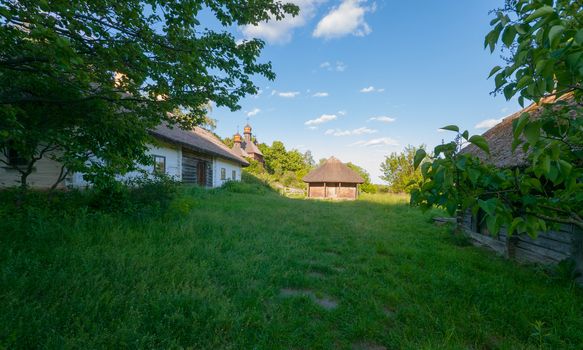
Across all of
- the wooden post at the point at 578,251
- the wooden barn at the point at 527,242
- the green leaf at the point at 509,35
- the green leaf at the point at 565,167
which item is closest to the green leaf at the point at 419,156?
the green leaf at the point at 565,167

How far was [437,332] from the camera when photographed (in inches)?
116

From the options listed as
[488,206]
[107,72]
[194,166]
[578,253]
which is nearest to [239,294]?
[488,206]

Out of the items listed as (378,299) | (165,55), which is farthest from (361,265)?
(165,55)

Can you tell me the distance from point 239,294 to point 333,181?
22.9 metres

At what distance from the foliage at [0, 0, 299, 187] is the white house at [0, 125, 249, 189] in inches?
94.8

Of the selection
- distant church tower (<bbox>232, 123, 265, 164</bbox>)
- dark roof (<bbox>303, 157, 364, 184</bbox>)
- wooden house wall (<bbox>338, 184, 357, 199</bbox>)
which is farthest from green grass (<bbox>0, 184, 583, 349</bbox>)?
distant church tower (<bbox>232, 123, 265, 164</bbox>)

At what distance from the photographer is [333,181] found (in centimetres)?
2581

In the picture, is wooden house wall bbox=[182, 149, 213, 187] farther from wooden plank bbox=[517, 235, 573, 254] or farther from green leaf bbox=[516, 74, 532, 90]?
green leaf bbox=[516, 74, 532, 90]

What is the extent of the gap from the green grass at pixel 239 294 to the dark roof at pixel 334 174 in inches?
783

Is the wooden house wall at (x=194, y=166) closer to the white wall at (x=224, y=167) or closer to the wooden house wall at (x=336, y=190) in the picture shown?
the white wall at (x=224, y=167)

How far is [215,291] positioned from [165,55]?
3612 mm

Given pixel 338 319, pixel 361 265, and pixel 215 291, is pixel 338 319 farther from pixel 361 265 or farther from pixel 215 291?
pixel 361 265

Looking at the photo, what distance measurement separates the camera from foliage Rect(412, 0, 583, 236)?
44.8 inches

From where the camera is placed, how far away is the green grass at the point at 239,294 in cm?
258
